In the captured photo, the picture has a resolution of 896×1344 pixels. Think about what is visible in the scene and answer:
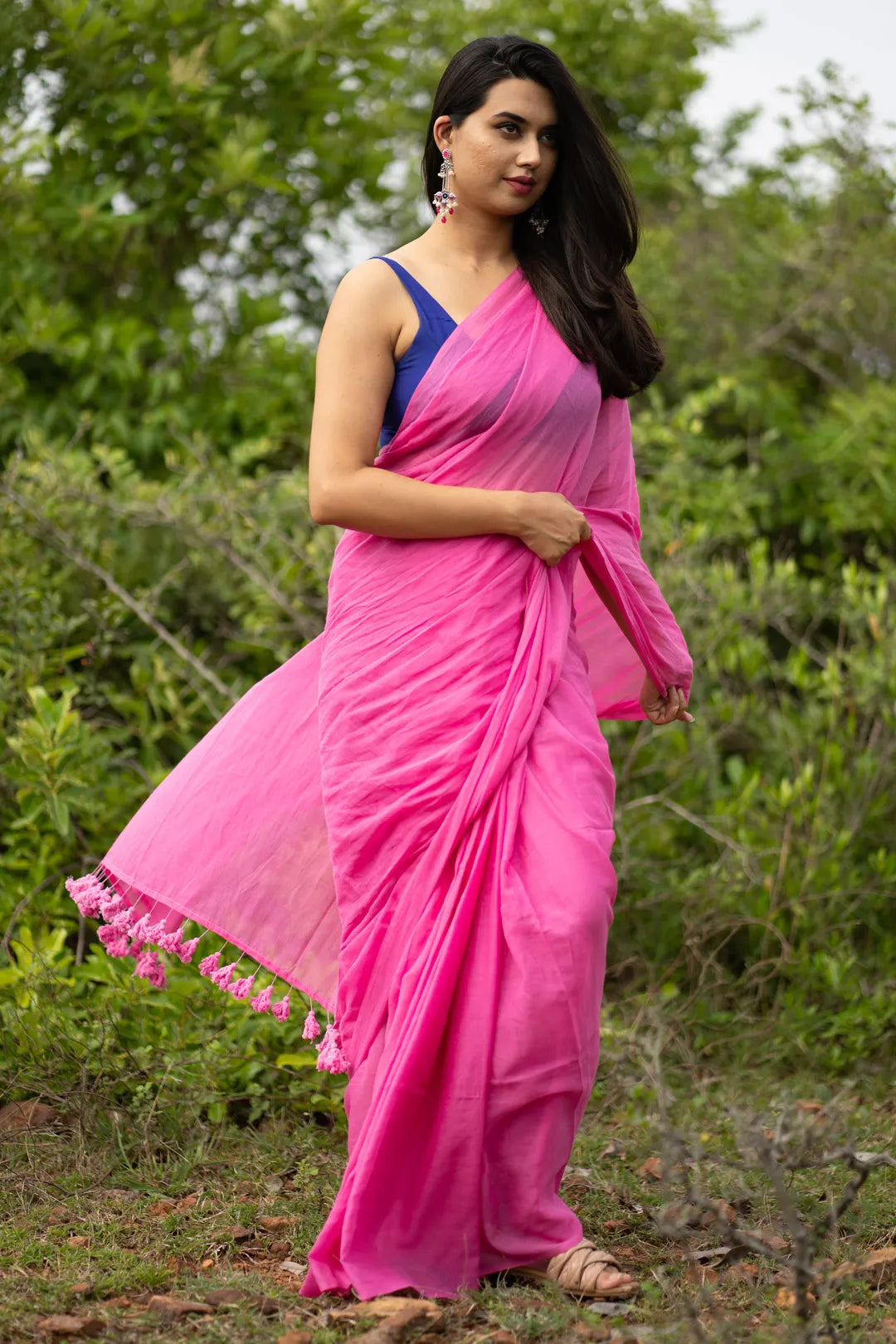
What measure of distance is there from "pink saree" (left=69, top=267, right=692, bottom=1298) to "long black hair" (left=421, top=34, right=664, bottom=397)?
0.06 metres

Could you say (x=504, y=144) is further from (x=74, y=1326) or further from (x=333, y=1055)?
(x=74, y=1326)

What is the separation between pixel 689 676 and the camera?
2.99 meters

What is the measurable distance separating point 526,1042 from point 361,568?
0.89m

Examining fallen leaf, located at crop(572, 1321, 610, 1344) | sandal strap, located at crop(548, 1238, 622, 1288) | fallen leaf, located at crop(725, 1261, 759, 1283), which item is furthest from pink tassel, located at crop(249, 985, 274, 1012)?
fallen leaf, located at crop(725, 1261, 759, 1283)

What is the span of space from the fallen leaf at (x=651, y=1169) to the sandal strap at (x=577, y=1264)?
737mm

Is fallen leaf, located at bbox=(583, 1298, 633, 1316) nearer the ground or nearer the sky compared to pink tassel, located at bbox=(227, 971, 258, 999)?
nearer the ground

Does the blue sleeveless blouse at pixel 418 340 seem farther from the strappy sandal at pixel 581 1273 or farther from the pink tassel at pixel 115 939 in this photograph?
the strappy sandal at pixel 581 1273

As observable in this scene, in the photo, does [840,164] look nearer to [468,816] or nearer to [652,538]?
[652,538]

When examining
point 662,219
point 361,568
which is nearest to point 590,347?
point 361,568

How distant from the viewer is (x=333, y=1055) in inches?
101

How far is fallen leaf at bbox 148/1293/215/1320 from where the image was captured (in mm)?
2371

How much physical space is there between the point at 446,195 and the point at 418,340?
1.06 ft

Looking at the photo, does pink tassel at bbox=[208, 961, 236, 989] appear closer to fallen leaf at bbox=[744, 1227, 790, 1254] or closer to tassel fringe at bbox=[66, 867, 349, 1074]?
tassel fringe at bbox=[66, 867, 349, 1074]

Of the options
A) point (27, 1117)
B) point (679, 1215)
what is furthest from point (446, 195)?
point (27, 1117)
